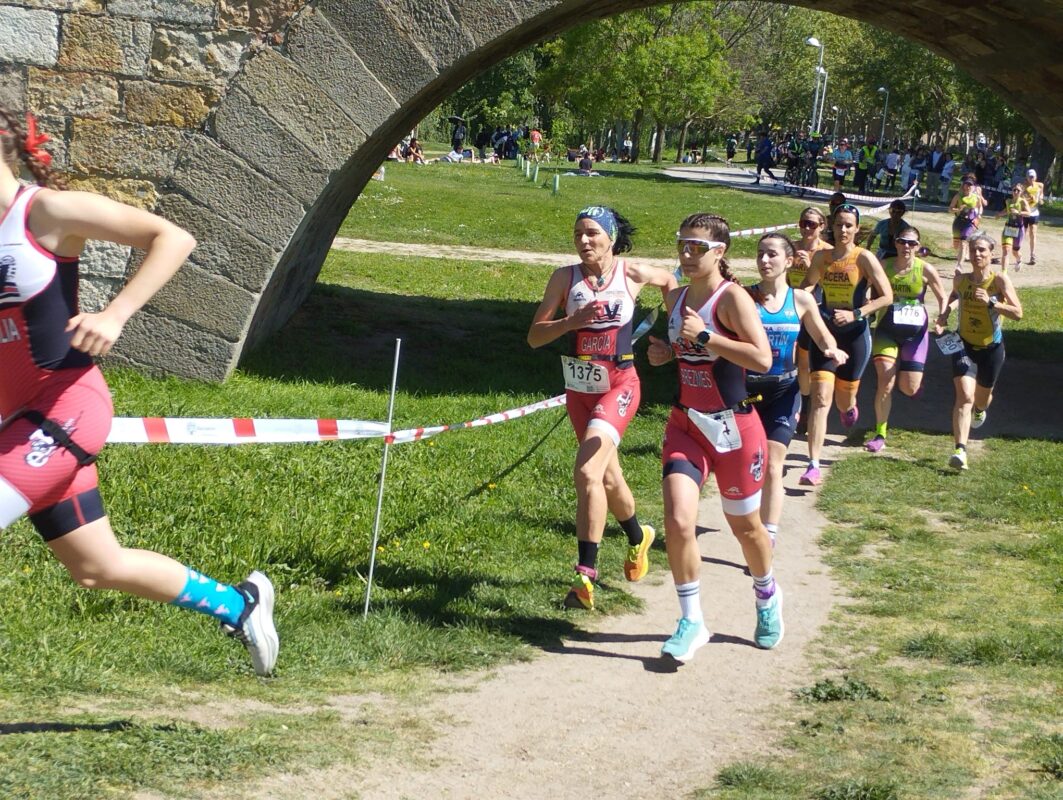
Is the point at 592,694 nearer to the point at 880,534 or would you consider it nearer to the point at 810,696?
the point at 810,696

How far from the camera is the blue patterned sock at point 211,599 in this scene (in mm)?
4320

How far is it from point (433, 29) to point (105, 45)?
226cm

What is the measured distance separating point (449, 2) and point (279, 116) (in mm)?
1427

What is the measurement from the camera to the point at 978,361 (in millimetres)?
10484

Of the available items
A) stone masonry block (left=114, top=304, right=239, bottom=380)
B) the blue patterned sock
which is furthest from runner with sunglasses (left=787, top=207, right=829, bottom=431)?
the blue patterned sock

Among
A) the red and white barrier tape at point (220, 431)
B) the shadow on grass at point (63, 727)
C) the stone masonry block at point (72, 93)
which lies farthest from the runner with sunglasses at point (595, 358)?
the stone masonry block at point (72, 93)

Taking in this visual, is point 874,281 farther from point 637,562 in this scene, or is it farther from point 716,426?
point 716,426

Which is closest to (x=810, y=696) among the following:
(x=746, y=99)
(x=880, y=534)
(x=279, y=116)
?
(x=880, y=534)

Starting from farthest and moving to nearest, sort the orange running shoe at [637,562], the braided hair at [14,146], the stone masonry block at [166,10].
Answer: the stone masonry block at [166,10]
the orange running shoe at [637,562]
the braided hair at [14,146]

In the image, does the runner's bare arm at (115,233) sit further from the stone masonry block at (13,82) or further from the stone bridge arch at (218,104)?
the stone masonry block at (13,82)

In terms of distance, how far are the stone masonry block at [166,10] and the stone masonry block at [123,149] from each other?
0.74 metres

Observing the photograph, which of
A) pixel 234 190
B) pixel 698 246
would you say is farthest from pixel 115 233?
pixel 234 190

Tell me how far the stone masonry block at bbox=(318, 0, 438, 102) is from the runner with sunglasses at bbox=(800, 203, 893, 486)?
326 cm

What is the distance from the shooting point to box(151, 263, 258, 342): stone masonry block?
9445 millimetres
